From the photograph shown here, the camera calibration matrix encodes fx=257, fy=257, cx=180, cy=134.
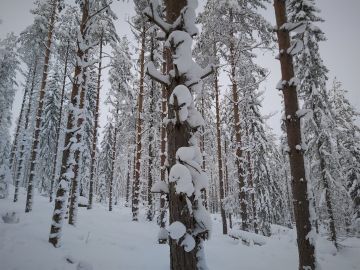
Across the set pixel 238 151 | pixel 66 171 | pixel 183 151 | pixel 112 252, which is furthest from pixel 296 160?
pixel 238 151

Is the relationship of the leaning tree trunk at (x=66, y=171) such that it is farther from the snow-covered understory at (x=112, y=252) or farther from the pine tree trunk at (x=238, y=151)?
the pine tree trunk at (x=238, y=151)

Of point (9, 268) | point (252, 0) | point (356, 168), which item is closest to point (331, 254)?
point (356, 168)

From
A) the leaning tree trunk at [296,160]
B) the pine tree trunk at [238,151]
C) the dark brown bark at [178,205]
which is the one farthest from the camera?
the pine tree trunk at [238,151]

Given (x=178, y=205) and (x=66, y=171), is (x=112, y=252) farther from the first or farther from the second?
(x=178, y=205)

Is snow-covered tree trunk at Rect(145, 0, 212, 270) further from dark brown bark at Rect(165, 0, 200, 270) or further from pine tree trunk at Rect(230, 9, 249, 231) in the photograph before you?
pine tree trunk at Rect(230, 9, 249, 231)

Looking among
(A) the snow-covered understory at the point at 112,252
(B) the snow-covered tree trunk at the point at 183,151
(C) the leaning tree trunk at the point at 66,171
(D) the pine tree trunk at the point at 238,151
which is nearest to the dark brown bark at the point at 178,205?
(B) the snow-covered tree trunk at the point at 183,151

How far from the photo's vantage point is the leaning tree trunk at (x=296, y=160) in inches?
208

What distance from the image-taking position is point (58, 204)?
7.82 m

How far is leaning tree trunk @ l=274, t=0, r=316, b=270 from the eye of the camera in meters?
5.28

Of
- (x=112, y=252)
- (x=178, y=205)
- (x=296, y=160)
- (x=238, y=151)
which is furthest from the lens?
(x=238, y=151)

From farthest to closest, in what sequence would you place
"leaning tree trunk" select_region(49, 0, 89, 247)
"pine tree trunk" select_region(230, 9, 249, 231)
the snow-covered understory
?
"pine tree trunk" select_region(230, 9, 249, 231), "leaning tree trunk" select_region(49, 0, 89, 247), the snow-covered understory

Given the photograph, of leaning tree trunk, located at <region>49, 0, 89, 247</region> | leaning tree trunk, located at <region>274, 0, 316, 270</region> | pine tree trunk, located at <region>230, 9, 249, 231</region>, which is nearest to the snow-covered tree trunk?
leaning tree trunk, located at <region>274, 0, 316, 270</region>

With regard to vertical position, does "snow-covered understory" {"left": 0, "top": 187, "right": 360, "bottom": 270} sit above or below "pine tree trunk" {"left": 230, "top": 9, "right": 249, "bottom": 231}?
below

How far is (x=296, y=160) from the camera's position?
5676 mm
